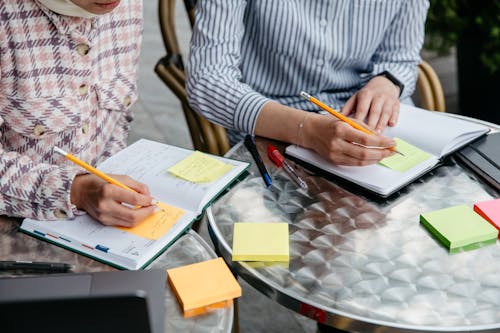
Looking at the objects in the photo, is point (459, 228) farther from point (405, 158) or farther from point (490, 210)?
point (405, 158)

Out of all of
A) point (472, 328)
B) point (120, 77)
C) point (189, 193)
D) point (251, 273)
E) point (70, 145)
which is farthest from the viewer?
point (120, 77)

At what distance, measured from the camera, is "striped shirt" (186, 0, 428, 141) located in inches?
61.1

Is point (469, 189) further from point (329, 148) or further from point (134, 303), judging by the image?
point (134, 303)

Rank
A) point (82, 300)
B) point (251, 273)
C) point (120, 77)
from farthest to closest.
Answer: point (120, 77) < point (251, 273) < point (82, 300)

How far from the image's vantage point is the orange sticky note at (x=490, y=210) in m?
1.16

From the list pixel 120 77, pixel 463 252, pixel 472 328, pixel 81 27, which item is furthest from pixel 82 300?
pixel 120 77

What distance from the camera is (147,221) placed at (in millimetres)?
1169

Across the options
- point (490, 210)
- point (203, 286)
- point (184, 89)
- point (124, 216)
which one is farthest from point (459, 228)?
point (184, 89)

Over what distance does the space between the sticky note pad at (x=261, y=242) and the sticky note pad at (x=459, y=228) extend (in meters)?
0.26

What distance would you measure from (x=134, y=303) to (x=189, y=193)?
0.60 meters

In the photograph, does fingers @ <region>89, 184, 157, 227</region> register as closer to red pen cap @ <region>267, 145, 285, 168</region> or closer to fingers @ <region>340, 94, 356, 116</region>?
red pen cap @ <region>267, 145, 285, 168</region>

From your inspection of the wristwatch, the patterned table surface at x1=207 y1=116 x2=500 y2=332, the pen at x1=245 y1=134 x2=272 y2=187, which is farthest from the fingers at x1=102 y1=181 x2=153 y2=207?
the wristwatch

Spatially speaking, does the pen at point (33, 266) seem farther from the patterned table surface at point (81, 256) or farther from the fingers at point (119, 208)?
the fingers at point (119, 208)

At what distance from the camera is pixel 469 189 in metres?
1.28
